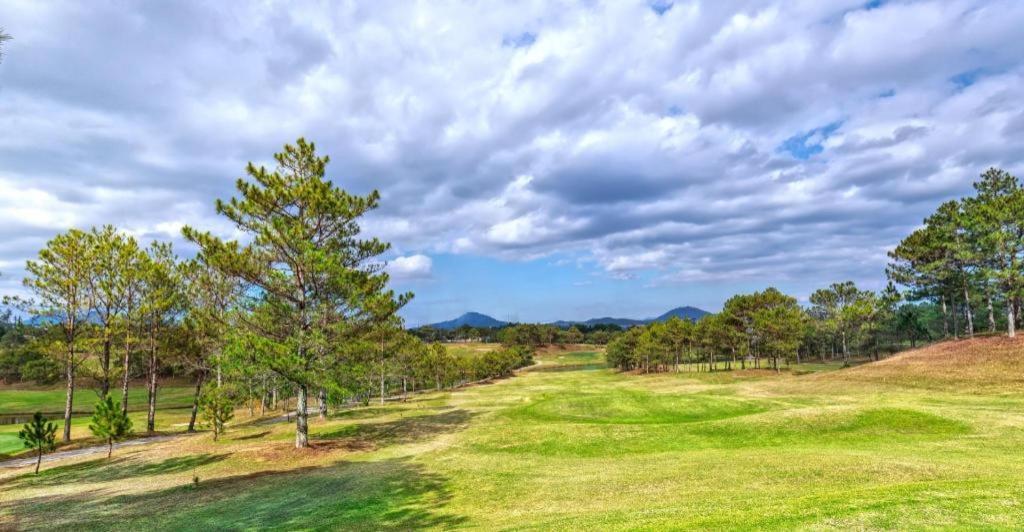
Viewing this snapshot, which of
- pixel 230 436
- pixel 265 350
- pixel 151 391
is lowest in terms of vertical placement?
pixel 230 436

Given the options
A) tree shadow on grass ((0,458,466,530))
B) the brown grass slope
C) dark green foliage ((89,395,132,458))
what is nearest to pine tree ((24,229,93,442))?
dark green foliage ((89,395,132,458))

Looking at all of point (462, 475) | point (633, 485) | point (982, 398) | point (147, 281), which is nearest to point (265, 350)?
point (462, 475)

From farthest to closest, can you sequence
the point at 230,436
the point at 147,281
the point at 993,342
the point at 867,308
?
the point at 867,308
the point at 993,342
the point at 147,281
the point at 230,436

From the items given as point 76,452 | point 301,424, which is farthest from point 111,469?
point 76,452

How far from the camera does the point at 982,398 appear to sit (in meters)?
34.2

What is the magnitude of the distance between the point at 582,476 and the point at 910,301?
85309mm

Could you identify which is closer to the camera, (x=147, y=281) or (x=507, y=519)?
(x=507, y=519)

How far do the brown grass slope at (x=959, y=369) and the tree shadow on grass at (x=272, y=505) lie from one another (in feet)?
151

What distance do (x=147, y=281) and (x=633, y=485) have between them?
4139 cm

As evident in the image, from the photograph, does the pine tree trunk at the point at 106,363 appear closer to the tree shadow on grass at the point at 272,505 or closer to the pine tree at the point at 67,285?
the pine tree at the point at 67,285

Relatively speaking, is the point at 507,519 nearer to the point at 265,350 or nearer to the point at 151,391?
the point at 265,350

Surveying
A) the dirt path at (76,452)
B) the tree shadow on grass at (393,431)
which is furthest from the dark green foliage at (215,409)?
the dirt path at (76,452)

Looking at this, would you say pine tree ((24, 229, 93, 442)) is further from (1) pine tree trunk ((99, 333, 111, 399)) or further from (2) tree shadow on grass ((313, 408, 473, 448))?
(2) tree shadow on grass ((313, 408, 473, 448))

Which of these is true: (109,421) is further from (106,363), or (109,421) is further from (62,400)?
(62,400)
